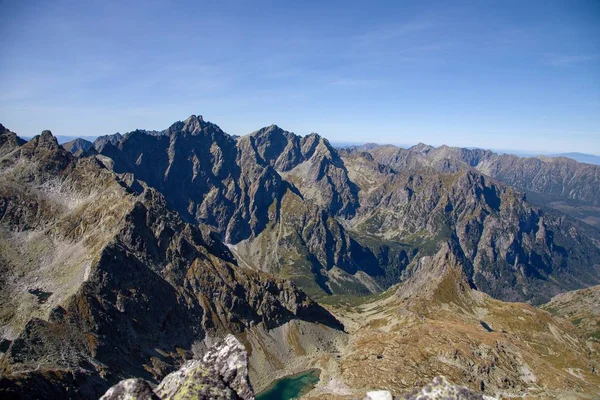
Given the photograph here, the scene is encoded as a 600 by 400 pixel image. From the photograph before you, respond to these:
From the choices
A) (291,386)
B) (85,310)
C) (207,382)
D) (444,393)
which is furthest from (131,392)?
(291,386)

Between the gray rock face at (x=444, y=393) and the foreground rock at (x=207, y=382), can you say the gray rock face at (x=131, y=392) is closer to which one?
the foreground rock at (x=207, y=382)

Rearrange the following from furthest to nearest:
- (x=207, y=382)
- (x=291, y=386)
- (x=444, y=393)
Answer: (x=291, y=386)
(x=207, y=382)
(x=444, y=393)

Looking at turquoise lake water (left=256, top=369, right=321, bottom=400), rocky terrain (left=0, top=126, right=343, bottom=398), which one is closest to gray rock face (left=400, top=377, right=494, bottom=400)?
rocky terrain (left=0, top=126, right=343, bottom=398)

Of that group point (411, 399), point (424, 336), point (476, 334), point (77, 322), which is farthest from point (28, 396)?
point (476, 334)

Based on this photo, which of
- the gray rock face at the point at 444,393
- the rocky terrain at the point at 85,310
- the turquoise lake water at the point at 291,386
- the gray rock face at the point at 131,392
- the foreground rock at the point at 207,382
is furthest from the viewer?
the turquoise lake water at the point at 291,386

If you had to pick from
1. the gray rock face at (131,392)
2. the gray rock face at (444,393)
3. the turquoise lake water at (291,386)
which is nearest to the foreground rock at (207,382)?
the gray rock face at (131,392)

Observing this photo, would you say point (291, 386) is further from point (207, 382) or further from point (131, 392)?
point (131, 392)
